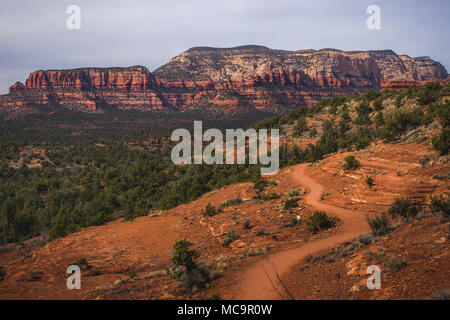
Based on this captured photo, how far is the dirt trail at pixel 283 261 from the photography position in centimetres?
686

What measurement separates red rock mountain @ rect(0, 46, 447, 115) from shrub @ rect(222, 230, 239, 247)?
331ft

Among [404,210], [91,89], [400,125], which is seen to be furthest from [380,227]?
[91,89]

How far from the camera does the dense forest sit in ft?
70.3

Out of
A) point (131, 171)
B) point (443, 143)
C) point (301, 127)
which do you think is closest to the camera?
point (443, 143)

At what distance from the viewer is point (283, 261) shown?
898cm

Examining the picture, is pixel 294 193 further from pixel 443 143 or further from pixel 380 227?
pixel 443 143

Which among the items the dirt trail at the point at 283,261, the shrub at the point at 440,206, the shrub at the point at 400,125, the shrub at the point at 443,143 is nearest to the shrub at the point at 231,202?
the dirt trail at the point at 283,261

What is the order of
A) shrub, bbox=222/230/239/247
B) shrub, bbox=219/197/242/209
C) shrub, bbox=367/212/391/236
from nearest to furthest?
shrub, bbox=367/212/391/236 < shrub, bbox=222/230/239/247 < shrub, bbox=219/197/242/209

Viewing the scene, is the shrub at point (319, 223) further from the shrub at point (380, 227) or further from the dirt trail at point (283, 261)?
the shrub at point (380, 227)

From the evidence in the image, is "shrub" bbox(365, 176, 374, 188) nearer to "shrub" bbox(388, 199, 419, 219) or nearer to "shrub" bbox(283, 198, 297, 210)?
"shrub" bbox(388, 199, 419, 219)

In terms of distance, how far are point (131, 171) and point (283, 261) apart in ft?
92.9

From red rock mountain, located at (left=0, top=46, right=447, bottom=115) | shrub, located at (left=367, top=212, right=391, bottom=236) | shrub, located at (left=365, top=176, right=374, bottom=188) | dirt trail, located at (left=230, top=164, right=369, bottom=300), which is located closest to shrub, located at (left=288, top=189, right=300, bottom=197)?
dirt trail, located at (left=230, top=164, right=369, bottom=300)
